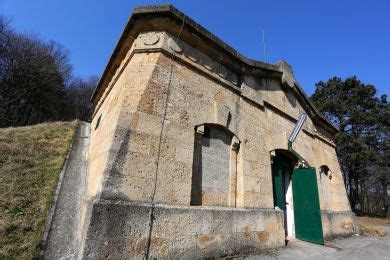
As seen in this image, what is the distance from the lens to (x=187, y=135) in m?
5.05

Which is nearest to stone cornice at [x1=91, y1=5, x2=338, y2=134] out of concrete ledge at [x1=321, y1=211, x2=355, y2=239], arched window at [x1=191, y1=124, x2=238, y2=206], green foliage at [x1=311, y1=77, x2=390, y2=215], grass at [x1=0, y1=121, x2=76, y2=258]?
arched window at [x1=191, y1=124, x2=238, y2=206]

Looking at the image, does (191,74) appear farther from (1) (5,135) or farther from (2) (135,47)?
(1) (5,135)

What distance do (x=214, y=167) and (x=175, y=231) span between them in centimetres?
182

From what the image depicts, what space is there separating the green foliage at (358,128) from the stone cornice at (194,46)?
19173 mm

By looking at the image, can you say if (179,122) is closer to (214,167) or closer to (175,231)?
(214,167)

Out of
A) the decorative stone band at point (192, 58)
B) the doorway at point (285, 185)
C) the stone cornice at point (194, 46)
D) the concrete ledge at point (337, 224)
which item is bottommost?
the concrete ledge at point (337, 224)

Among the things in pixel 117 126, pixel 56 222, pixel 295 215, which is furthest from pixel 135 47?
pixel 295 215

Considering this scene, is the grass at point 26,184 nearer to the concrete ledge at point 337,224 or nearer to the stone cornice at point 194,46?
the stone cornice at point 194,46

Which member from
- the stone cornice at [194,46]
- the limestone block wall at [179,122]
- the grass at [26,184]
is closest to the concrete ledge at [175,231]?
the limestone block wall at [179,122]

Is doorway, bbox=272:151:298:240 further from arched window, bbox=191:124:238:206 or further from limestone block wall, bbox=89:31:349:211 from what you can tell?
arched window, bbox=191:124:238:206

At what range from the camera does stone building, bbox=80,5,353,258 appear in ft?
12.9

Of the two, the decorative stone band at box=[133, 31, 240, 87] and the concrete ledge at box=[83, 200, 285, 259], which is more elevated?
the decorative stone band at box=[133, 31, 240, 87]

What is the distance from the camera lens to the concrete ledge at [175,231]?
3498 millimetres

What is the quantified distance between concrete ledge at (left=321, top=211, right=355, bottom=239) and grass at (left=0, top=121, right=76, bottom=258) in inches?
322
